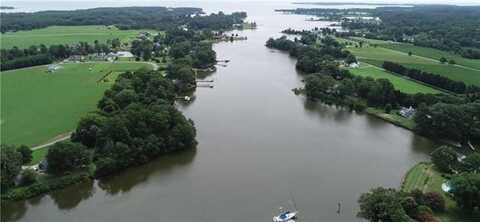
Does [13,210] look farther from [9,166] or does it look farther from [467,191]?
Answer: [467,191]

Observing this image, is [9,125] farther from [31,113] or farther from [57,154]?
[57,154]

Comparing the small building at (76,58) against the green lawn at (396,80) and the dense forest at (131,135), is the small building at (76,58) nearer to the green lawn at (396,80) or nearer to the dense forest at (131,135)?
the dense forest at (131,135)

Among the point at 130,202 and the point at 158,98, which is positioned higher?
the point at 158,98

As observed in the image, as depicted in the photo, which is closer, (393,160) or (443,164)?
(443,164)

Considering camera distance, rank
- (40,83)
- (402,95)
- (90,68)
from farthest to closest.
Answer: (90,68) → (40,83) → (402,95)

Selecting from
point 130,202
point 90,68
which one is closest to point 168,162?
point 130,202

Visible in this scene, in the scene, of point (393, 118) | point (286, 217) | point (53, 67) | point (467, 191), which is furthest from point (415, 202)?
point (53, 67)

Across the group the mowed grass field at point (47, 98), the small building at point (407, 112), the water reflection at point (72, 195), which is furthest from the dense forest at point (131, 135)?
the small building at point (407, 112)
